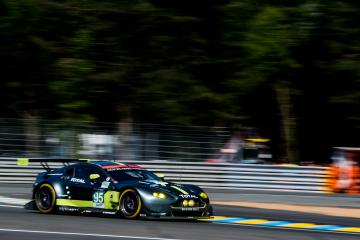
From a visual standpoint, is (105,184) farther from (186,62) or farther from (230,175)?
(186,62)

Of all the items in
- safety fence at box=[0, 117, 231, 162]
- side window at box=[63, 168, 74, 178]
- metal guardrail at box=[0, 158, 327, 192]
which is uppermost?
safety fence at box=[0, 117, 231, 162]

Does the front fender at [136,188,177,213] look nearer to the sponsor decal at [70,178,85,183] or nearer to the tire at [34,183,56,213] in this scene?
the sponsor decal at [70,178,85,183]

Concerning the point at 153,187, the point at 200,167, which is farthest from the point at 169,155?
the point at 153,187

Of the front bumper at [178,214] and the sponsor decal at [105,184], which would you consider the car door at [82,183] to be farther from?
the front bumper at [178,214]

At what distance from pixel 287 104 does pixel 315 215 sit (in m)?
13.3

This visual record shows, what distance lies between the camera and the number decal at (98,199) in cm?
1469

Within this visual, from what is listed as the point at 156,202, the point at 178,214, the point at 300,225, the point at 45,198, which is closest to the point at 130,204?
the point at 156,202

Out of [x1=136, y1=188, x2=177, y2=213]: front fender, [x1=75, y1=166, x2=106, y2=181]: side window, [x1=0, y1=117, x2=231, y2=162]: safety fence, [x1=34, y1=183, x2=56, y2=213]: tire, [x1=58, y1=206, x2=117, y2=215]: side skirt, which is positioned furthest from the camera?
[x1=0, y1=117, x2=231, y2=162]: safety fence

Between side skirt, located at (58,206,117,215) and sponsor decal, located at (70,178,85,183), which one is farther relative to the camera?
sponsor decal, located at (70,178,85,183)

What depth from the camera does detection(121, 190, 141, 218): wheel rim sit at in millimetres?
14031

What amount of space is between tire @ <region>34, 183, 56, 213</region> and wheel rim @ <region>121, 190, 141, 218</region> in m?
1.93

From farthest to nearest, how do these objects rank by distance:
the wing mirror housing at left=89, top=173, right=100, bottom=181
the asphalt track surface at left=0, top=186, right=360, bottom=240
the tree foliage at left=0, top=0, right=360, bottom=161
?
the tree foliage at left=0, top=0, right=360, bottom=161 → the wing mirror housing at left=89, top=173, right=100, bottom=181 → the asphalt track surface at left=0, top=186, right=360, bottom=240

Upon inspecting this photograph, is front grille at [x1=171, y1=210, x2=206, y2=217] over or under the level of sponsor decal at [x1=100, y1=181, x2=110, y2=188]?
under

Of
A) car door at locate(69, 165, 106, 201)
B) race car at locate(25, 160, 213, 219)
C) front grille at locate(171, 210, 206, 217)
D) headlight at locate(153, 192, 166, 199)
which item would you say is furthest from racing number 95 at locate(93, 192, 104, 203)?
front grille at locate(171, 210, 206, 217)
